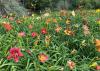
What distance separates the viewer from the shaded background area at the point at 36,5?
Answer: 10.5m

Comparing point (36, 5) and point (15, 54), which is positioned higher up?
point (15, 54)

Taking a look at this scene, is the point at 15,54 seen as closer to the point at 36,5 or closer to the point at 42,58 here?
the point at 42,58

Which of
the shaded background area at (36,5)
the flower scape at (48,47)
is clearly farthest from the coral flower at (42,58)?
the shaded background area at (36,5)

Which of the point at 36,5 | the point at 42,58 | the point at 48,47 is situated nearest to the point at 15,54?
the point at 42,58

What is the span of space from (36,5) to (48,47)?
9.07m

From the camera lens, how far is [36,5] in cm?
1324

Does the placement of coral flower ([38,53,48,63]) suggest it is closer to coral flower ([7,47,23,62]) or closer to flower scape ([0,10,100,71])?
flower scape ([0,10,100,71])

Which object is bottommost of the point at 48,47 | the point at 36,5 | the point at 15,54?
the point at 36,5

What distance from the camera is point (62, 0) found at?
14.7 m

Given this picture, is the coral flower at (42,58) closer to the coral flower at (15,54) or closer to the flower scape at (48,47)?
the flower scape at (48,47)

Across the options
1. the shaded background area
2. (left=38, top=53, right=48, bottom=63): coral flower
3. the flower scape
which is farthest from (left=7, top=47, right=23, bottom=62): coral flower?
the shaded background area

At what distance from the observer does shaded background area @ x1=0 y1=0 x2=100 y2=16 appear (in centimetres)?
1053

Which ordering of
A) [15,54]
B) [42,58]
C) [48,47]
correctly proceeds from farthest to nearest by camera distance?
[48,47]
[42,58]
[15,54]

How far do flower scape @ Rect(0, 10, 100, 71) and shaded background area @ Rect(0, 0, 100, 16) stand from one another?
474 centimetres
